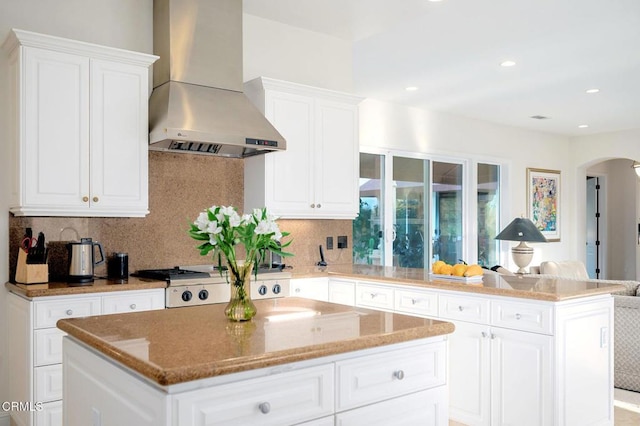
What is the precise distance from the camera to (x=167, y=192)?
406 centimetres

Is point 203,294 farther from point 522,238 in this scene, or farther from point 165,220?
point 522,238

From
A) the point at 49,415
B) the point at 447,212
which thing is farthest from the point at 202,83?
the point at 447,212

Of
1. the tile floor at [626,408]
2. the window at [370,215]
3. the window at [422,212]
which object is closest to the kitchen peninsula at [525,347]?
the tile floor at [626,408]

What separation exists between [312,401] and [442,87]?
530 cm

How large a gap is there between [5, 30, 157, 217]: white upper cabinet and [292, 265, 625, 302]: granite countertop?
1.42 m

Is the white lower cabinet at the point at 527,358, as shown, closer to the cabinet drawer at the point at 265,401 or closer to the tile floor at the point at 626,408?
the tile floor at the point at 626,408

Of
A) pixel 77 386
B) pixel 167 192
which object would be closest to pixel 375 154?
pixel 167 192

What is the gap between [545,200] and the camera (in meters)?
9.25

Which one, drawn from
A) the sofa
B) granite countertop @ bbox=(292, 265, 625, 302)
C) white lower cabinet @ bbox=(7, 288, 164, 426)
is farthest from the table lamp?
white lower cabinet @ bbox=(7, 288, 164, 426)

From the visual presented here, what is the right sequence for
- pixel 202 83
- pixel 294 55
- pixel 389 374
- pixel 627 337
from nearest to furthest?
pixel 389 374 < pixel 202 83 < pixel 627 337 < pixel 294 55

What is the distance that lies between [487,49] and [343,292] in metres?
2.63

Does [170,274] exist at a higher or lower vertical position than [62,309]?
higher

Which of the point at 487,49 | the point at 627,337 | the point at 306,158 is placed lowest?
the point at 627,337

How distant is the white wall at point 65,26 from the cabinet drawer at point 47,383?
0.58 m
